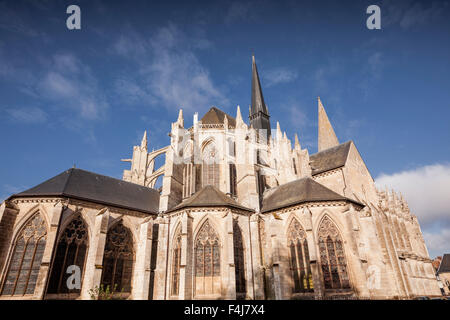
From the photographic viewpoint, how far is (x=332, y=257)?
14758 millimetres

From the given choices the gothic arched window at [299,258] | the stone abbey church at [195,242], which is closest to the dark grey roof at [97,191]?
the stone abbey church at [195,242]

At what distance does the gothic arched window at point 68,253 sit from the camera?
1393cm

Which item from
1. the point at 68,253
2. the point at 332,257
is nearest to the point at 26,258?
the point at 68,253

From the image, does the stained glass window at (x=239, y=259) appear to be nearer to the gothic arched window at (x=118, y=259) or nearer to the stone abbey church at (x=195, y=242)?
the stone abbey church at (x=195, y=242)

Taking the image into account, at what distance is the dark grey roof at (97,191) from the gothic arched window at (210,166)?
4.42 m

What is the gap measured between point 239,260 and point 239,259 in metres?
0.06

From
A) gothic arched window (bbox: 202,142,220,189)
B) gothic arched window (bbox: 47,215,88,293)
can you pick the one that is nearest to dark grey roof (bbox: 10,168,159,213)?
gothic arched window (bbox: 47,215,88,293)

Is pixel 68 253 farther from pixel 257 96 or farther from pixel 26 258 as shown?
pixel 257 96

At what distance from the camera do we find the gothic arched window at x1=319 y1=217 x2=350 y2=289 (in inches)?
556

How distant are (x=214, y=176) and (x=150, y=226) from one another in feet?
22.2

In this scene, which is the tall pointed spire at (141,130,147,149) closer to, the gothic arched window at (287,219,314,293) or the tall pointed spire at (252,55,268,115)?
the tall pointed spire at (252,55,268,115)

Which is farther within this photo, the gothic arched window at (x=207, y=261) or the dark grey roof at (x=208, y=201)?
the dark grey roof at (x=208, y=201)
